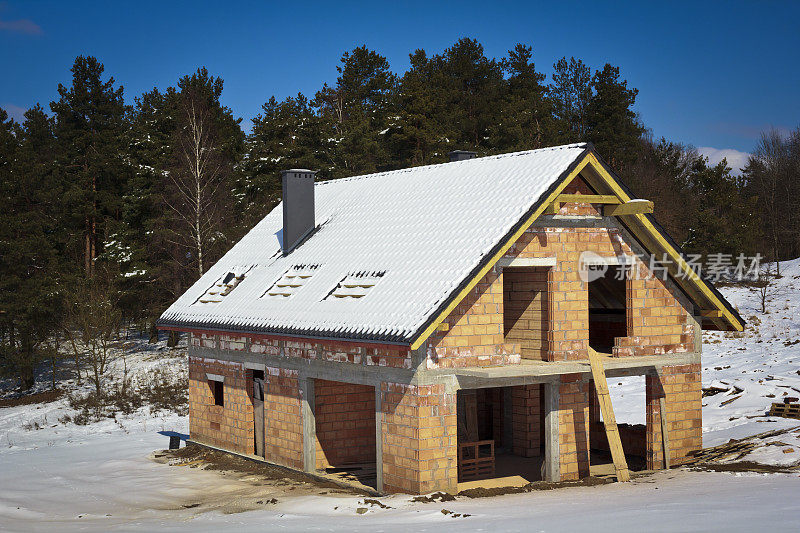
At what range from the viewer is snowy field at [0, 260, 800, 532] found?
1230 cm

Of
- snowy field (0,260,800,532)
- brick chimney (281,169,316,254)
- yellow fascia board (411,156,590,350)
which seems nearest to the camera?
snowy field (0,260,800,532)

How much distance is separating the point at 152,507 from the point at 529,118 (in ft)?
109

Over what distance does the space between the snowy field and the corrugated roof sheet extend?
3099mm

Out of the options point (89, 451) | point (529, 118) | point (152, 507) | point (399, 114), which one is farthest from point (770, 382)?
point (399, 114)

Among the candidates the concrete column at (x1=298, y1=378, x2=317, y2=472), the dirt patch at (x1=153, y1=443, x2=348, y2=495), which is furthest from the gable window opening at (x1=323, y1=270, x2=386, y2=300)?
the dirt patch at (x1=153, y1=443, x2=348, y2=495)

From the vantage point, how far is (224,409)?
69.8ft

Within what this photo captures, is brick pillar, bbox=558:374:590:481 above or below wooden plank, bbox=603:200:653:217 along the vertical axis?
below

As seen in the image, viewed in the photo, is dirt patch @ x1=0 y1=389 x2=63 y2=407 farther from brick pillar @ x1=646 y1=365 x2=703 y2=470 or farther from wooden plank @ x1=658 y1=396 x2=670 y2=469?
wooden plank @ x1=658 y1=396 x2=670 y2=469

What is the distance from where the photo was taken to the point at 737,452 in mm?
17688

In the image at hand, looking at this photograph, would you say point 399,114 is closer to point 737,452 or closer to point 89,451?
point 89,451

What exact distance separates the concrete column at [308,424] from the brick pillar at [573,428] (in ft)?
16.9

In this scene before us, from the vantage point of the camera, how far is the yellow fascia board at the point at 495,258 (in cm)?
1410

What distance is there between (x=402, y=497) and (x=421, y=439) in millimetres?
1087

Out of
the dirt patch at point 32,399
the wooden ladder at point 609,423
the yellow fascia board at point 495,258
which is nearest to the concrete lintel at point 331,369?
the yellow fascia board at point 495,258
